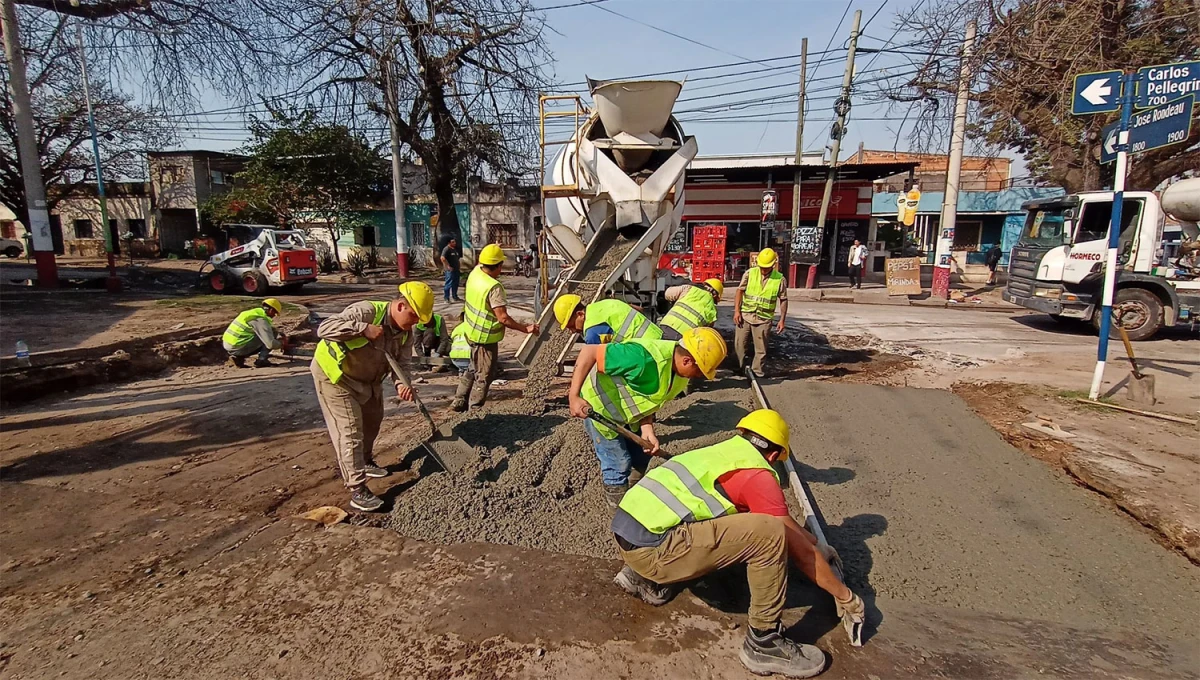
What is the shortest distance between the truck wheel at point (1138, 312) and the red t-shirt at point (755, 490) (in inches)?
385

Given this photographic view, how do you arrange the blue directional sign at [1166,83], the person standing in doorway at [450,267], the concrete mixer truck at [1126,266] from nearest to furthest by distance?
Answer: the blue directional sign at [1166,83] < the concrete mixer truck at [1126,266] < the person standing in doorway at [450,267]

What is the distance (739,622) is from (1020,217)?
2809cm

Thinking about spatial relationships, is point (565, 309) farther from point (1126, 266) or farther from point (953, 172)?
point (953, 172)

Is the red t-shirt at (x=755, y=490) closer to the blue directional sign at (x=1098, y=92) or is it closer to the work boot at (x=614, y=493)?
the work boot at (x=614, y=493)

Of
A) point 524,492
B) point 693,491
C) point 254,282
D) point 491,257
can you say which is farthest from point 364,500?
point 254,282

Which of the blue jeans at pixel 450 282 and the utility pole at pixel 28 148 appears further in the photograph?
the blue jeans at pixel 450 282

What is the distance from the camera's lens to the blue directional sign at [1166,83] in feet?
16.0

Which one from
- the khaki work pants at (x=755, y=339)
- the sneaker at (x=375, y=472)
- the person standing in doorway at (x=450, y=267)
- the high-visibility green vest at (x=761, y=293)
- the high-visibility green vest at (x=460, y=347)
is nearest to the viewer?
the sneaker at (x=375, y=472)

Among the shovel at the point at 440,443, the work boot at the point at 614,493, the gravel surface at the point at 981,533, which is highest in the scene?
the shovel at the point at 440,443

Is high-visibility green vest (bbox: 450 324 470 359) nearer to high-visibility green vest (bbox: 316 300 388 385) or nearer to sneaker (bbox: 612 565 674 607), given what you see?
high-visibility green vest (bbox: 316 300 388 385)

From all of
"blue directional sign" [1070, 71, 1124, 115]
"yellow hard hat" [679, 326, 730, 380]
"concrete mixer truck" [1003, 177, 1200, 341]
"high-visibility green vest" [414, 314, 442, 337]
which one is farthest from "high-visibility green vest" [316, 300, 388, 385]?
"concrete mixer truck" [1003, 177, 1200, 341]

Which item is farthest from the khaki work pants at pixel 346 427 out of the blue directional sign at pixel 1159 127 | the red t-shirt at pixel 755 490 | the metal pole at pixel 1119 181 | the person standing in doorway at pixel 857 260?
the person standing in doorway at pixel 857 260

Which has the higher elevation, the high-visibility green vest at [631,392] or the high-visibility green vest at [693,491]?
the high-visibility green vest at [631,392]

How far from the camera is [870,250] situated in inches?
808
